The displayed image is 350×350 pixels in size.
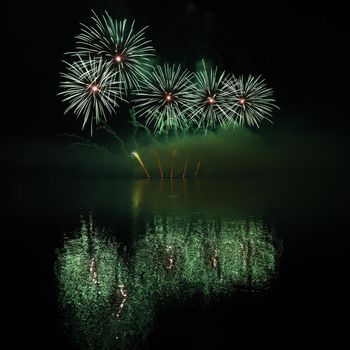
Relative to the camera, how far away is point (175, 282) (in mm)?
14016

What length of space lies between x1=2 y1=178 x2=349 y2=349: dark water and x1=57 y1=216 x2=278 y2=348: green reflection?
33 mm

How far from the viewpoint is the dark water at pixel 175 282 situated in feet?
33.4

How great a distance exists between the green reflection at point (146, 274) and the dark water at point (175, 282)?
0.03 metres

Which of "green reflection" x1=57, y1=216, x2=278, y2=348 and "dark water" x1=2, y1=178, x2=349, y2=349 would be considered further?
"green reflection" x1=57, y1=216, x2=278, y2=348

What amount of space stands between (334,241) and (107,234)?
10722mm

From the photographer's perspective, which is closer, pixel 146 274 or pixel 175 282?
pixel 175 282

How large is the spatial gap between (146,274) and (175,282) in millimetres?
1313

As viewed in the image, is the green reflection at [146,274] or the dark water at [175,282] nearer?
the dark water at [175,282]

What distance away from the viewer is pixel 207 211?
3456 centimetres

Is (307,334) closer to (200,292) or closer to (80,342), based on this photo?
(200,292)

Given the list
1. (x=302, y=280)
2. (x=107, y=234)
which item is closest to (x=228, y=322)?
(x=302, y=280)

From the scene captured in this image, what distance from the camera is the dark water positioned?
10.2 metres

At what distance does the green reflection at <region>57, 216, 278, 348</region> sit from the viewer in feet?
35.3

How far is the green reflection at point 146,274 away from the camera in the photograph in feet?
35.3
